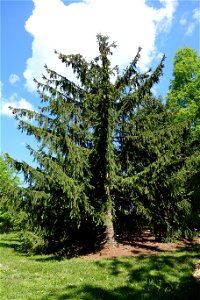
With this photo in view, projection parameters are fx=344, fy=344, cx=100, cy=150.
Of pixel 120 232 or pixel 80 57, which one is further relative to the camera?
pixel 120 232

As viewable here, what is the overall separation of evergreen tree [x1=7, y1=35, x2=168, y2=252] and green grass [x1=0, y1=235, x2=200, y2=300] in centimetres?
193

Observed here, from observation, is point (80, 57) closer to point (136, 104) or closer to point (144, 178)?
point (136, 104)

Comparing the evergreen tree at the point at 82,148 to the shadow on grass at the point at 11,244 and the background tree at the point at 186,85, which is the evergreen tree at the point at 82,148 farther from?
the background tree at the point at 186,85

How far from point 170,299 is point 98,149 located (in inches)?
277

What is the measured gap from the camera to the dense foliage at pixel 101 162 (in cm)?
1394

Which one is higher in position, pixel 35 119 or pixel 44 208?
pixel 35 119

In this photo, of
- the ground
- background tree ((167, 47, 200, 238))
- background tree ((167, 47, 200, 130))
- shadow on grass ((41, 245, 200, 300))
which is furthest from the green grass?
background tree ((167, 47, 200, 130))

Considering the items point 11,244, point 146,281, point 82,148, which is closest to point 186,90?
point 82,148

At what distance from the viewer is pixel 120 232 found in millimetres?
17984

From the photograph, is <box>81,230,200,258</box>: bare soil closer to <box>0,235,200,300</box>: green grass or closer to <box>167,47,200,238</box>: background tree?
<box>0,235,200,300</box>: green grass

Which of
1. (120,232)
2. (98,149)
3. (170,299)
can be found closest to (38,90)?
(98,149)

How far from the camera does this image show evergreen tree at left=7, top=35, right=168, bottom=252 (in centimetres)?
1373

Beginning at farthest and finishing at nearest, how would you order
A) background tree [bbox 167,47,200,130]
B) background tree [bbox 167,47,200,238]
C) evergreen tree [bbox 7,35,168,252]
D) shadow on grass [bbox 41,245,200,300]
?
background tree [bbox 167,47,200,130] → background tree [bbox 167,47,200,238] → evergreen tree [bbox 7,35,168,252] → shadow on grass [bbox 41,245,200,300]

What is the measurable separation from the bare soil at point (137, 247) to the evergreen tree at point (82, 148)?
2.10ft
